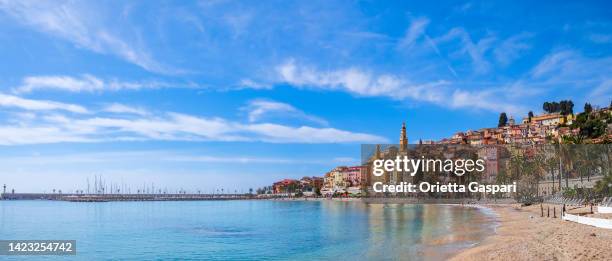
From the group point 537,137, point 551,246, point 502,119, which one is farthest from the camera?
point 502,119

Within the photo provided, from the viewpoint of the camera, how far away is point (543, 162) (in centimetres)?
9462

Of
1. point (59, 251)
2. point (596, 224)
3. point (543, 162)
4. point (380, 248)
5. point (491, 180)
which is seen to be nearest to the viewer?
point (596, 224)

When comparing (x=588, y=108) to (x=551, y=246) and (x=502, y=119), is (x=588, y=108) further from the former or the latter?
(x=551, y=246)

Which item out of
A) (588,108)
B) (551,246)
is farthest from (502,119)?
(551,246)

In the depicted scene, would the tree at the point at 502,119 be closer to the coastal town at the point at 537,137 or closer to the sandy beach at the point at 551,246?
the coastal town at the point at 537,137

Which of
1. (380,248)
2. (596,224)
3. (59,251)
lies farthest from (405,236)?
(59,251)

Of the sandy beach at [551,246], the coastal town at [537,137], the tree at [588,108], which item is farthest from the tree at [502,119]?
the sandy beach at [551,246]

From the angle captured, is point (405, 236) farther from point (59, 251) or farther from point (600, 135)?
point (600, 135)

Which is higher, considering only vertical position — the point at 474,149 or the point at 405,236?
the point at 474,149

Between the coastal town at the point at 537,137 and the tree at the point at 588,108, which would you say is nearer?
the coastal town at the point at 537,137

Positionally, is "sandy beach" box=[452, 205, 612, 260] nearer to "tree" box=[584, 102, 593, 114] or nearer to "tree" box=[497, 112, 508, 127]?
"tree" box=[584, 102, 593, 114]

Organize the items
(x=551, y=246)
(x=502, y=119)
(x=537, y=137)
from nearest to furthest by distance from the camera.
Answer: (x=551, y=246) < (x=537, y=137) < (x=502, y=119)

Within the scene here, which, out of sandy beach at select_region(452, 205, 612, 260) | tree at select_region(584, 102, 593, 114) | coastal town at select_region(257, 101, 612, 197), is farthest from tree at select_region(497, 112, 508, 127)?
sandy beach at select_region(452, 205, 612, 260)

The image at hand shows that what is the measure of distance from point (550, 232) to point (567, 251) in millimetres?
10052
